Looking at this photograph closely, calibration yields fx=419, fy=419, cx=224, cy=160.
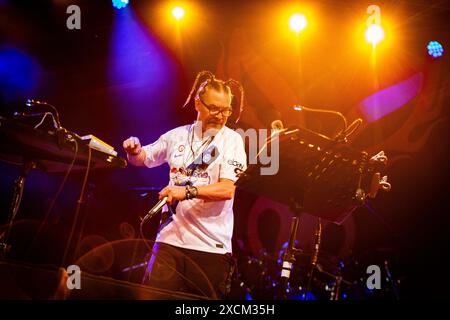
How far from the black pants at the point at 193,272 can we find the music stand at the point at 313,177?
68 cm

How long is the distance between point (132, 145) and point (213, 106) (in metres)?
→ 0.69

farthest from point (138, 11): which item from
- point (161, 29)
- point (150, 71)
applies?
point (150, 71)

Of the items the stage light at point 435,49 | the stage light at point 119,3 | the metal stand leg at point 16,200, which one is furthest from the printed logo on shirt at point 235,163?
the stage light at point 435,49

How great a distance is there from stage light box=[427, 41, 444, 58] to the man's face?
17.0ft

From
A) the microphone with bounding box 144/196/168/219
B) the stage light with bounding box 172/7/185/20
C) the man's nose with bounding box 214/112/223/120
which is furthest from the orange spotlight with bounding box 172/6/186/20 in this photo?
the microphone with bounding box 144/196/168/219

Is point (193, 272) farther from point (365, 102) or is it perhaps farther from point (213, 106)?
point (365, 102)

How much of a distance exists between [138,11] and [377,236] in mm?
5677

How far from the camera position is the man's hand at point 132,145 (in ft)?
10.1

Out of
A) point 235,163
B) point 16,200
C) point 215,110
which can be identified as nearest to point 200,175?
point 235,163

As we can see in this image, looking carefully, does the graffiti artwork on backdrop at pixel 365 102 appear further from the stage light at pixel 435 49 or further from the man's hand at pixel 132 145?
the man's hand at pixel 132 145

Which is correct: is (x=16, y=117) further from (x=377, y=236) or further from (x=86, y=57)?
(x=377, y=236)

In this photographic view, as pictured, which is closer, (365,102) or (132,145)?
(132,145)

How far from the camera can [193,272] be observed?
291 cm
